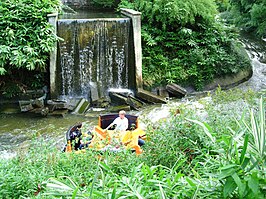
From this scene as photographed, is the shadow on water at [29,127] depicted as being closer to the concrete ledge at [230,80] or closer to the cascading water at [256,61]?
the concrete ledge at [230,80]

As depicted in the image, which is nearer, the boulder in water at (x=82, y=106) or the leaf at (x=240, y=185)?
the leaf at (x=240, y=185)

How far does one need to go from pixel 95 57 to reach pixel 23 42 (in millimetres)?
2459

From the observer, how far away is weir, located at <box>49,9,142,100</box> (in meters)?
11.6

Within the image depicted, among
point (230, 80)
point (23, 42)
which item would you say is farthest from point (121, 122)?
point (230, 80)

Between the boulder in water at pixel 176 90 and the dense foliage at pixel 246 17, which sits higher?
the dense foliage at pixel 246 17

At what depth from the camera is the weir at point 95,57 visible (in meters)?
11.6

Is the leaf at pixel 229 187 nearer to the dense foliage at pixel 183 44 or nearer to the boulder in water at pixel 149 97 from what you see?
the boulder in water at pixel 149 97

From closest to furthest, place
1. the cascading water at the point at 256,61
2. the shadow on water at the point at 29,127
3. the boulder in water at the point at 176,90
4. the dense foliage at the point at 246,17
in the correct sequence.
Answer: the shadow on water at the point at 29,127
the boulder in water at the point at 176,90
the cascading water at the point at 256,61
the dense foliage at the point at 246,17

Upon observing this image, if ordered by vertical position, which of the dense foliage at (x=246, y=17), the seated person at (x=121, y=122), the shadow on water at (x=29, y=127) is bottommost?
the shadow on water at (x=29, y=127)

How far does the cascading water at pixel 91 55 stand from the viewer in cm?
1159

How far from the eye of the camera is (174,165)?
322cm

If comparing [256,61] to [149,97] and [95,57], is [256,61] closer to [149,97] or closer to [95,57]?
[149,97]

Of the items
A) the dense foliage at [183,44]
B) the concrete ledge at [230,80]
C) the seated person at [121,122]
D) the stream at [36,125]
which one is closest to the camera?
the seated person at [121,122]

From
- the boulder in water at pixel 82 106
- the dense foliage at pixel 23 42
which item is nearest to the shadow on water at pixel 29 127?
the boulder in water at pixel 82 106
